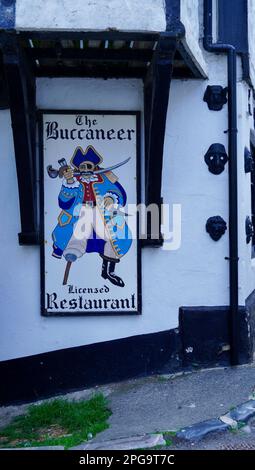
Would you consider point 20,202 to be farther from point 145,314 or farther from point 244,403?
point 244,403

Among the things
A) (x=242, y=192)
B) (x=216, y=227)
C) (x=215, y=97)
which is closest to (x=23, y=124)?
(x=215, y=97)

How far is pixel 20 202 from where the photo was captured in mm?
6262

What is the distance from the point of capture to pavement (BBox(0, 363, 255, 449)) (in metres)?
4.83

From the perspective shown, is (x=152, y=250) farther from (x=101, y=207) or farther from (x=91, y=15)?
(x=91, y=15)

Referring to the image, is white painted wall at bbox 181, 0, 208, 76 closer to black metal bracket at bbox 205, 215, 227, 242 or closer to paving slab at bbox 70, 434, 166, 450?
black metal bracket at bbox 205, 215, 227, 242

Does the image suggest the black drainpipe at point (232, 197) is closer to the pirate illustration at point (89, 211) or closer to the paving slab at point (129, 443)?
the pirate illustration at point (89, 211)

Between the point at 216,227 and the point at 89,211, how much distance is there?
4.65ft

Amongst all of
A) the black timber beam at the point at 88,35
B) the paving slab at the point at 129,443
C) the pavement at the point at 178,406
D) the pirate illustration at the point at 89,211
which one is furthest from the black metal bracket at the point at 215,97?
the paving slab at the point at 129,443

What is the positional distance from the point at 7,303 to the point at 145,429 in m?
2.31

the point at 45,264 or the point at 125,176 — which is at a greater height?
the point at 125,176

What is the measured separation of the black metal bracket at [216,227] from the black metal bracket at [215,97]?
1.23m

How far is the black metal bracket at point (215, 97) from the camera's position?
6578 millimetres

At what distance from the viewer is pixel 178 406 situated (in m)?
5.57

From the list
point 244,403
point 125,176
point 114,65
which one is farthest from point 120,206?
point 244,403
